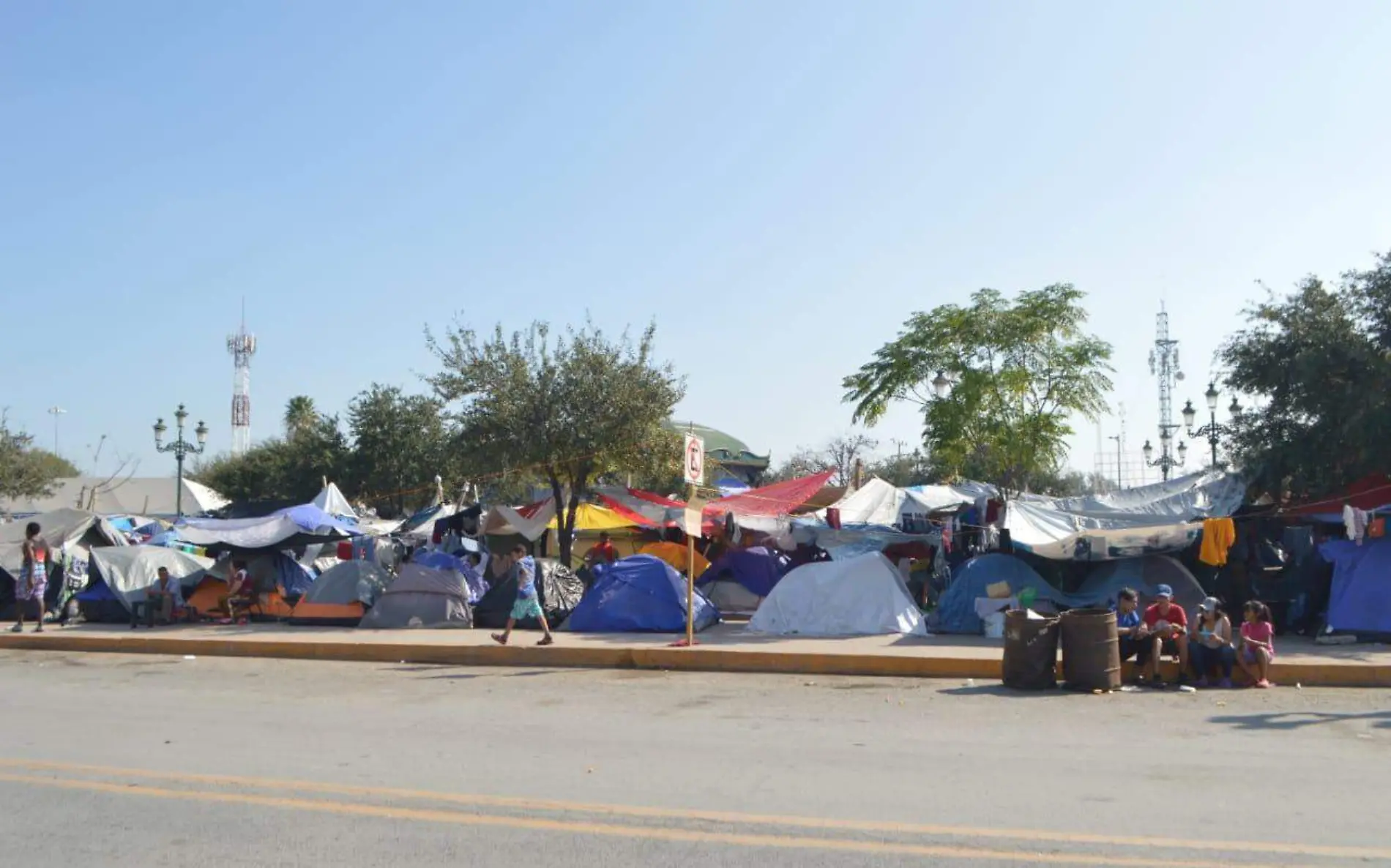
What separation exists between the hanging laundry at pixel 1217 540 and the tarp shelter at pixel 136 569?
17916 mm

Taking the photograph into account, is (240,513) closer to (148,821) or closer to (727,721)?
(727,721)

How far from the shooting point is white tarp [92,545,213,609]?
21.4 m

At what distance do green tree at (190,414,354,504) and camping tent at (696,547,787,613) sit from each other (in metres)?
29.3

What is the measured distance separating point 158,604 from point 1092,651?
1670cm

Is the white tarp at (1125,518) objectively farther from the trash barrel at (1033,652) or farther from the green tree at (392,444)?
the green tree at (392,444)

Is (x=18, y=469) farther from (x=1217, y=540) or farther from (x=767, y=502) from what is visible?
(x=1217, y=540)

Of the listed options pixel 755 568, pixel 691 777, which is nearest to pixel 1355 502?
pixel 755 568

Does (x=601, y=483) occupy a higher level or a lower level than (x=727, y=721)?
higher

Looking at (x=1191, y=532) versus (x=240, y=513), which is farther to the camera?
(x=240, y=513)

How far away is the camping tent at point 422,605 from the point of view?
65.4 feet

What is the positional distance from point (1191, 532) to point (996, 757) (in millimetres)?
9987

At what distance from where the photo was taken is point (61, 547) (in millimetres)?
22953

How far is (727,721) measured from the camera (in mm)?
11141

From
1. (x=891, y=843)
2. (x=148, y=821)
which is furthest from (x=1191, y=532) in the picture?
(x=148, y=821)
